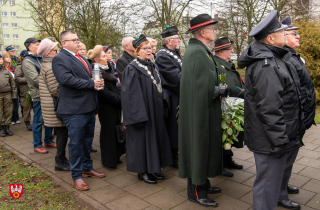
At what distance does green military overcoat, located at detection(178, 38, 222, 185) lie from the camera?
3.20 metres

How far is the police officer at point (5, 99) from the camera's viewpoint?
7.17 meters

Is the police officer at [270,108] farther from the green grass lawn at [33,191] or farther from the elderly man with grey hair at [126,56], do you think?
the elderly man with grey hair at [126,56]

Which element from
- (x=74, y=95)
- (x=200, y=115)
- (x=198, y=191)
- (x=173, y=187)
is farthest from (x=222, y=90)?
(x=74, y=95)

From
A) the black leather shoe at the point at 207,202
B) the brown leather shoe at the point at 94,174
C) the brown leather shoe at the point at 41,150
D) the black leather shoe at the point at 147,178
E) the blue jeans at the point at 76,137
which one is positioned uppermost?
the blue jeans at the point at 76,137

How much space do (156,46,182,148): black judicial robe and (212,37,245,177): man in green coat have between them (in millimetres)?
729

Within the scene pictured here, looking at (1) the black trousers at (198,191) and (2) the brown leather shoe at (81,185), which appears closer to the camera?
(1) the black trousers at (198,191)

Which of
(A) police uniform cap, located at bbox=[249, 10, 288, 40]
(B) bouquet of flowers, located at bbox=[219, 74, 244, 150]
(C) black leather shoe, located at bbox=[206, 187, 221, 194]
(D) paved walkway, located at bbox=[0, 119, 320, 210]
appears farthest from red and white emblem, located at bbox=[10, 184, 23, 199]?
(A) police uniform cap, located at bbox=[249, 10, 288, 40]

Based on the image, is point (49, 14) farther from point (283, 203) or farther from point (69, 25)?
point (283, 203)

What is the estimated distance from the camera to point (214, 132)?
11.0 ft

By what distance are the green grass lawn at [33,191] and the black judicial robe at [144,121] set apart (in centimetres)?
101

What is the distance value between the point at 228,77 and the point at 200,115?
1200mm

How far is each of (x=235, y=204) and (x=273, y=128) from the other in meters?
1.34

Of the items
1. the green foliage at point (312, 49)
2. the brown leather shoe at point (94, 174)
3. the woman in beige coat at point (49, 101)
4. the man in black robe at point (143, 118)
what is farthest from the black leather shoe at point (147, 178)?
the green foliage at point (312, 49)

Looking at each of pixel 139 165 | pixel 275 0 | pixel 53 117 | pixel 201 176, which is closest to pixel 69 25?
pixel 275 0
